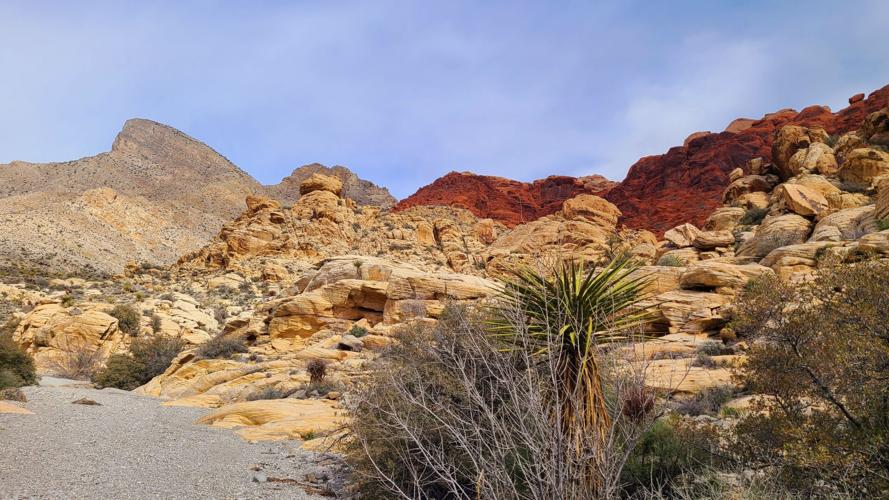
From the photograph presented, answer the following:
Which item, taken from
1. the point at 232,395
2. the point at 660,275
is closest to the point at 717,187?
the point at 660,275

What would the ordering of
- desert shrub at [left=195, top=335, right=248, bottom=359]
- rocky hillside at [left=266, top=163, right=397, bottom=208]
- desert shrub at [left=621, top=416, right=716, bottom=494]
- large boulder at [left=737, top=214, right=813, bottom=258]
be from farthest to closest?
rocky hillside at [left=266, top=163, right=397, bottom=208]
large boulder at [left=737, top=214, right=813, bottom=258]
desert shrub at [left=195, top=335, right=248, bottom=359]
desert shrub at [left=621, top=416, right=716, bottom=494]

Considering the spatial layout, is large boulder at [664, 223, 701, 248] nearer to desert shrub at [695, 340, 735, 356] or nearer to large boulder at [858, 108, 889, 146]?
large boulder at [858, 108, 889, 146]

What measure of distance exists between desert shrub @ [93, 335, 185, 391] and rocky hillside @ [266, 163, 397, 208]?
8050cm

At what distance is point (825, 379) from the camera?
566cm

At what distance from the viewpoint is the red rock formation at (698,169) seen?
78.4 m

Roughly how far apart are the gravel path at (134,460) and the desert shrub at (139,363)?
9590 millimetres

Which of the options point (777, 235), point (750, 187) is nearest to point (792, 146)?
point (750, 187)

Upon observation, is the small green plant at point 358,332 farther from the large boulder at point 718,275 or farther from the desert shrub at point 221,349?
the large boulder at point 718,275

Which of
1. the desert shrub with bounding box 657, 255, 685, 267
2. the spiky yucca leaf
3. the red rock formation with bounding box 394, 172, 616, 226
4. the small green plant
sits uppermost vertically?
the red rock formation with bounding box 394, 172, 616, 226

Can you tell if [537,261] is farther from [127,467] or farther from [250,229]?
[250,229]

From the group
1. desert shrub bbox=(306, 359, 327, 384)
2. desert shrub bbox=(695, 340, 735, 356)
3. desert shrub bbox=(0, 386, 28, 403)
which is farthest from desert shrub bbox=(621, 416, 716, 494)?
desert shrub bbox=(0, 386, 28, 403)

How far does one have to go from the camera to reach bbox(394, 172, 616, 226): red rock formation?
9600 centimetres

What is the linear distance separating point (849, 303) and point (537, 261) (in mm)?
3484

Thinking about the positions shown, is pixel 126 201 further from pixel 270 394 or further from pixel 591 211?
pixel 270 394
